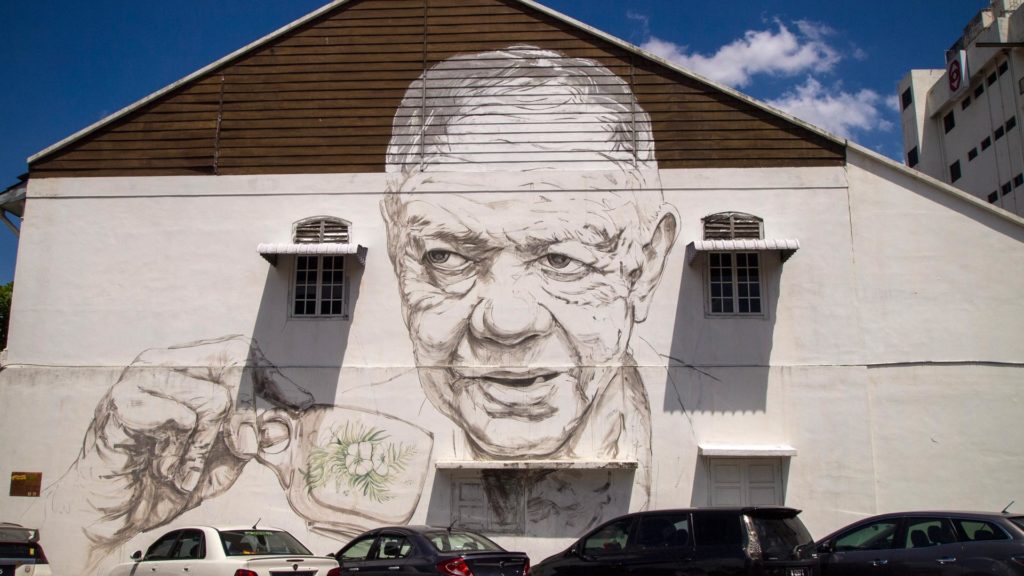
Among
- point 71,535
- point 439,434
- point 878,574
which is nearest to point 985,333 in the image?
point 878,574

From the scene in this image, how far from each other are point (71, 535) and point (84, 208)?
6141 millimetres

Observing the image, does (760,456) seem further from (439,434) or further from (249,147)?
(249,147)

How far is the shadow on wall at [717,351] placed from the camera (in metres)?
15.4

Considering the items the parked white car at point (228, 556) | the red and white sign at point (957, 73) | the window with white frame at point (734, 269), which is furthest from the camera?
the red and white sign at point (957, 73)

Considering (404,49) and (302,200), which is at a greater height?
(404,49)

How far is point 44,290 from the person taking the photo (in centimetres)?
1669

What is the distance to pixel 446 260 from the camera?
1628cm

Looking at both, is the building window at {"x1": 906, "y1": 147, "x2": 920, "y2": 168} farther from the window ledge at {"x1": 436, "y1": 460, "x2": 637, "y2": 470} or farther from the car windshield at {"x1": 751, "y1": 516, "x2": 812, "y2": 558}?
the car windshield at {"x1": 751, "y1": 516, "x2": 812, "y2": 558}

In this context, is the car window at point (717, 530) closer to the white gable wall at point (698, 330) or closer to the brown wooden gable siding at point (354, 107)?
the white gable wall at point (698, 330)

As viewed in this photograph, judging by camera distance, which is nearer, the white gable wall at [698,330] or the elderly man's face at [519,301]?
the white gable wall at [698,330]

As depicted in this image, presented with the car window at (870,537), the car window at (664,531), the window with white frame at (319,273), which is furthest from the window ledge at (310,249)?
the car window at (870,537)

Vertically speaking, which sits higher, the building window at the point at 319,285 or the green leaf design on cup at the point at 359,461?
the building window at the point at 319,285

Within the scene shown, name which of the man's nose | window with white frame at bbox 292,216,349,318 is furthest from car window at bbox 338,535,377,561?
window with white frame at bbox 292,216,349,318

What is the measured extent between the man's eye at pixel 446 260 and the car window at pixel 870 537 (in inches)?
318
